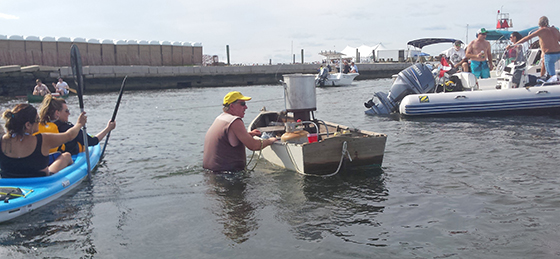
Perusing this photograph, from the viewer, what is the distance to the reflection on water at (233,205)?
513 centimetres

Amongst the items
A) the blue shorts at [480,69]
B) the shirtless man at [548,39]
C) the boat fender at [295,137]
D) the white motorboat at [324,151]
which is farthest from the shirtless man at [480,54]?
the boat fender at [295,137]

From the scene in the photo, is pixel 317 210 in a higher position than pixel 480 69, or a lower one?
lower

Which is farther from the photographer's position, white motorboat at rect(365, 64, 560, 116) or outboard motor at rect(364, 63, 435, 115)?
outboard motor at rect(364, 63, 435, 115)

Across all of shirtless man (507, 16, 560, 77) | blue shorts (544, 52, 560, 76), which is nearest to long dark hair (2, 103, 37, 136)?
shirtless man (507, 16, 560, 77)

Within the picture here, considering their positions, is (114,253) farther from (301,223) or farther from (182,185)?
(182,185)

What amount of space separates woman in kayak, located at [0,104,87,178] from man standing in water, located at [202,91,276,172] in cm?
190

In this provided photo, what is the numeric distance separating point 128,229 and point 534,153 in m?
7.13

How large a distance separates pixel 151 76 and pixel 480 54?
27.3m

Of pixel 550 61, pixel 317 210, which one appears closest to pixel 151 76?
pixel 550 61

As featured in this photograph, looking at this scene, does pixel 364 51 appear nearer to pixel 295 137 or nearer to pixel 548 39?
pixel 548 39

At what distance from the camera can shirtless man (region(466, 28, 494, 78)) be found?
14.0m

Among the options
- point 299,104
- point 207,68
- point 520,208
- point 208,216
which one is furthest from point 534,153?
point 207,68

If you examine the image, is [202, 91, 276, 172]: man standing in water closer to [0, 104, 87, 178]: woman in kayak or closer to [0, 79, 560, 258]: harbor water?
[0, 79, 560, 258]: harbor water

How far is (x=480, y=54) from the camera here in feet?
46.7
